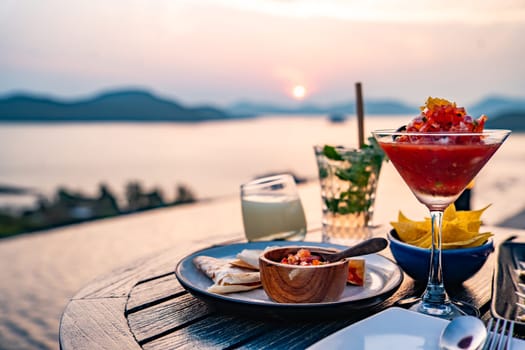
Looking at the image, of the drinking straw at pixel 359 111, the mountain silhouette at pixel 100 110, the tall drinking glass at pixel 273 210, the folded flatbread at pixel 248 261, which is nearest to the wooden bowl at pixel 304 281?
the folded flatbread at pixel 248 261

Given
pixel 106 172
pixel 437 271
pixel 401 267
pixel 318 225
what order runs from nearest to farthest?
1. pixel 437 271
2. pixel 401 267
3. pixel 318 225
4. pixel 106 172

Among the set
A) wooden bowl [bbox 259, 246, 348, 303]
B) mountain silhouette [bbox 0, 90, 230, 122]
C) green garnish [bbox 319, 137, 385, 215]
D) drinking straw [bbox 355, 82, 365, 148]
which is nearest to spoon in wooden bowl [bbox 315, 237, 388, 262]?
wooden bowl [bbox 259, 246, 348, 303]

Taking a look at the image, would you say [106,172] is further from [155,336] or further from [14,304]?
[155,336]

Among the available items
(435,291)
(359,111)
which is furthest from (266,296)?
(359,111)

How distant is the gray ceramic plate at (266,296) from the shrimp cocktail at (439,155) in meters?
0.09

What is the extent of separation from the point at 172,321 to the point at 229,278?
0.15m

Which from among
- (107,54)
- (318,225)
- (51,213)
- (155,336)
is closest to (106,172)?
(107,54)

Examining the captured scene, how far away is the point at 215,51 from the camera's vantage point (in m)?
12.8

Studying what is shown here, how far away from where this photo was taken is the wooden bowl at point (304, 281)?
0.98 meters

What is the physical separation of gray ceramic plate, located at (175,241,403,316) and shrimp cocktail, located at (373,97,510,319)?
9cm

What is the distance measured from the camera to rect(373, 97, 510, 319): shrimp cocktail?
98 centimetres

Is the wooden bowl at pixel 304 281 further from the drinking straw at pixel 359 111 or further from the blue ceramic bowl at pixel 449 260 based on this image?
the drinking straw at pixel 359 111

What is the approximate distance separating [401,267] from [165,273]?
1.92 feet

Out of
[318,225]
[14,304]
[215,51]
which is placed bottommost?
[14,304]
